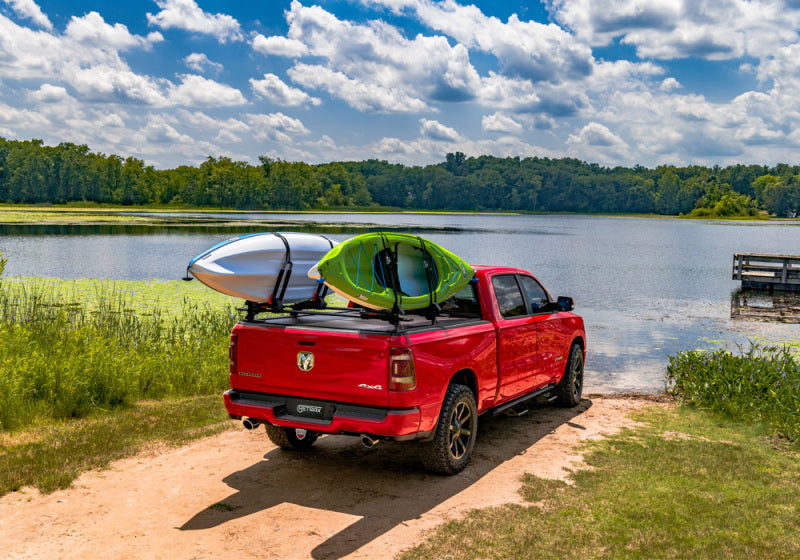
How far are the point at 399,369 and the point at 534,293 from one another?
12.5 ft

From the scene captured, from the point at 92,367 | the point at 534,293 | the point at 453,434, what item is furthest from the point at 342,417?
the point at 92,367

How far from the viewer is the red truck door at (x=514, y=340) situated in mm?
7833

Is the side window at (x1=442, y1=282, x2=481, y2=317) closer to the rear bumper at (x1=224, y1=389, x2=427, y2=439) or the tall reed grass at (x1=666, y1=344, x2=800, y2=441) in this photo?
the rear bumper at (x1=224, y1=389, x2=427, y2=439)

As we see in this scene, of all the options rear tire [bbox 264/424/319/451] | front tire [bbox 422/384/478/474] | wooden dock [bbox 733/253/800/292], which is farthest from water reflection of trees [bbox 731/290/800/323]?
rear tire [bbox 264/424/319/451]

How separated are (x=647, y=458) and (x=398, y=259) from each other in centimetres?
350

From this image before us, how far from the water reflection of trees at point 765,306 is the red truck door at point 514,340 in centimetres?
1770

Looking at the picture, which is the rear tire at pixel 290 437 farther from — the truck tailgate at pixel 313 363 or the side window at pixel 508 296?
the side window at pixel 508 296

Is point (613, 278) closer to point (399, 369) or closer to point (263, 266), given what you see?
point (263, 266)

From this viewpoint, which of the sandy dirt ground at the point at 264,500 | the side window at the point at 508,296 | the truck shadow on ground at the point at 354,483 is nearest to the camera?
the sandy dirt ground at the point at 264,500

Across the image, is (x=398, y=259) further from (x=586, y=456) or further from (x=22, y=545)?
(x=22, y=545)

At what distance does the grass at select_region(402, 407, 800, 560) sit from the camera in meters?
5.27

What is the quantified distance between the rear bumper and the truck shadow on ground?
63 cm

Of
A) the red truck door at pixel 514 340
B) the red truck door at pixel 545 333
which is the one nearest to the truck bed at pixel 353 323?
the red truck door at pixel 514 340

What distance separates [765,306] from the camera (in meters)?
27.4
